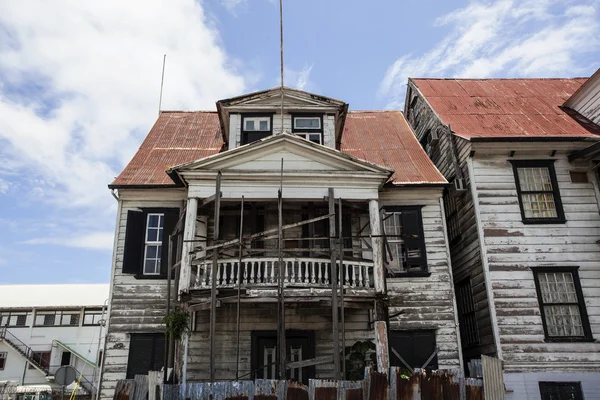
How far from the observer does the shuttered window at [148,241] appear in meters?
14.2

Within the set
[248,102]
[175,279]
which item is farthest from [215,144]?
[175,279]

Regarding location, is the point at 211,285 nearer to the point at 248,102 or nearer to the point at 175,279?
the point at 175,279

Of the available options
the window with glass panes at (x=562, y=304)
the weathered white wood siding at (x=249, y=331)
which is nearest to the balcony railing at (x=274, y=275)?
the weathered white wood siding at (x=249, y=331)

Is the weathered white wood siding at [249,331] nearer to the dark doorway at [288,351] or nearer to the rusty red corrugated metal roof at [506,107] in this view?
the dark doorway at [288,351]

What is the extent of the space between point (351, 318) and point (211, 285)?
439cm

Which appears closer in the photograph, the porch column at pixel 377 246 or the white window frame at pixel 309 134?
the porch column at pixel 377 246

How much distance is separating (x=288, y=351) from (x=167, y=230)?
16.1 ft

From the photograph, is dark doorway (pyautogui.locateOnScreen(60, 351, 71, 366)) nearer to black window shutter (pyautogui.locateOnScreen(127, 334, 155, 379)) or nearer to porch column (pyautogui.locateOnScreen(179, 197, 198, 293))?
black window shutter (pyautogui.locateOnScreen(127, 334, 155, 379))

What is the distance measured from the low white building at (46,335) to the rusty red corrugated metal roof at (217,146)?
2881 cm

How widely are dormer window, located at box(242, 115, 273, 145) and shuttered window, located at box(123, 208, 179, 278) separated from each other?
327 centimetres

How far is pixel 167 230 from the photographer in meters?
14.5

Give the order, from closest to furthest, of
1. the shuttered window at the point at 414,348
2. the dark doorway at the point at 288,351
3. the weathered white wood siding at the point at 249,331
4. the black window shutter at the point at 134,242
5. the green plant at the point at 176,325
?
the green plant at the point at 176,325 → the weathered white wood siding at the point at 249,331 → the dark doorway at the point at 288,351 → the shuttered window at the point at 414,348 → the black window shutter at the point at 134,242

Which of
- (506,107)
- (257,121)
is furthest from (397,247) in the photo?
(506,107)

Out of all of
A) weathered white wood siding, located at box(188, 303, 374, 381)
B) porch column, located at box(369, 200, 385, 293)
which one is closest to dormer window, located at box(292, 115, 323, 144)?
porch column, located at box(369, 200, 385, 293)
